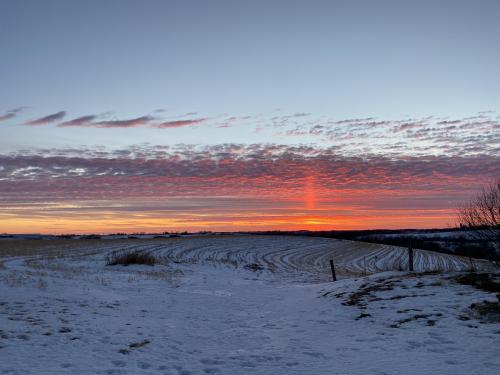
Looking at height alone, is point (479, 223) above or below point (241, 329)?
above

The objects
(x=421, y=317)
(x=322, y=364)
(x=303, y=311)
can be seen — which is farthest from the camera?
(x=303, y=311)

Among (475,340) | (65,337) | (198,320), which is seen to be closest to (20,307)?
(65,337)

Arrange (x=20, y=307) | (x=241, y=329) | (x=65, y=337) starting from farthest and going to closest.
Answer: (x=20, y=307), (x=241, y=329), (x=65, y=337)

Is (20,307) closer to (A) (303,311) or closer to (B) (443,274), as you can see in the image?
(A) (303,311)

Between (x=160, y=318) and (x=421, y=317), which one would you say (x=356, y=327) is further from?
(x=160, y=318)

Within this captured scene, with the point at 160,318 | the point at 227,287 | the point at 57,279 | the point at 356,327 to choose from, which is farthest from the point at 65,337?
the point at 227,287

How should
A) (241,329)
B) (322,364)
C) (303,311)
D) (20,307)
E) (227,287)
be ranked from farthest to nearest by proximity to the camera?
1. (227,287)
2. (303,311)
3. (20,307)
4. (241,329)
5. (322,364)

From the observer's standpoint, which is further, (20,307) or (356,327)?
(20,307)

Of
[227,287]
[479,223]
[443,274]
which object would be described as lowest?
[227,287]

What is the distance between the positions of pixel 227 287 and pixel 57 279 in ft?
Answer: 27.5

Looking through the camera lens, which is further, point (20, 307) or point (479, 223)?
point (479, 223)

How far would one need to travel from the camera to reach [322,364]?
28.4 ft

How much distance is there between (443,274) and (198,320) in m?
9.25

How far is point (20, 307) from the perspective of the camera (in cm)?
1330
